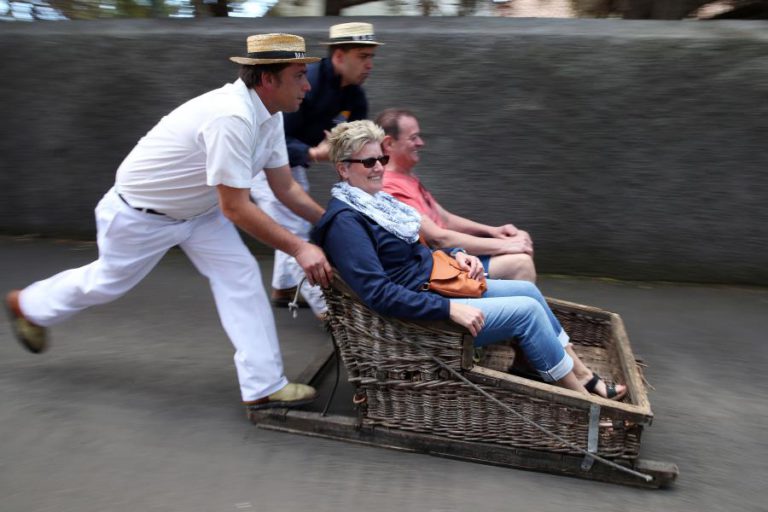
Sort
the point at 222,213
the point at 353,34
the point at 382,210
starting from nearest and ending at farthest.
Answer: the point at 382,210
the point at 222,213
the point at 353,34

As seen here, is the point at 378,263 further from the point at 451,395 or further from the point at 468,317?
the point at 451,395

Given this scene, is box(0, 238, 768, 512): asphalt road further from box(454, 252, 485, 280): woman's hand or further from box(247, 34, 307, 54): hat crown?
box(247, 34, 307, 54): hat crown

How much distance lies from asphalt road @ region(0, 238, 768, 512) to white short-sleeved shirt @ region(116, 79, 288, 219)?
3.19ft

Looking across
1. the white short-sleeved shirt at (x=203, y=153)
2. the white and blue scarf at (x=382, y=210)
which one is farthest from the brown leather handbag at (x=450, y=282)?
the white short-sleeved shirt at (x=203, y=153)

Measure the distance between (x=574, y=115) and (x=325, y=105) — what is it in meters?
1.93

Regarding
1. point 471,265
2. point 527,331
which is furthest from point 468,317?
point 471,265

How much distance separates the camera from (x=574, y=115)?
18.2ft

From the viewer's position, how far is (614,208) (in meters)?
5.61

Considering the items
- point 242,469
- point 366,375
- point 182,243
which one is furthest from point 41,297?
point 366,375

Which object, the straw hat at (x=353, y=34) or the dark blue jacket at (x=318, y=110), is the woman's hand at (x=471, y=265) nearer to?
the dark blue jacket at (x=318, y=110)

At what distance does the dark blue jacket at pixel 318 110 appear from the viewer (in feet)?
14.7

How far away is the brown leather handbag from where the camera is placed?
348 cm

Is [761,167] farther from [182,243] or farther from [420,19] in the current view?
[182,243]

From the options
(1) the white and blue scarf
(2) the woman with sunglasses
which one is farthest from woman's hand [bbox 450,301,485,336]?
(1) the white and blue scarf
